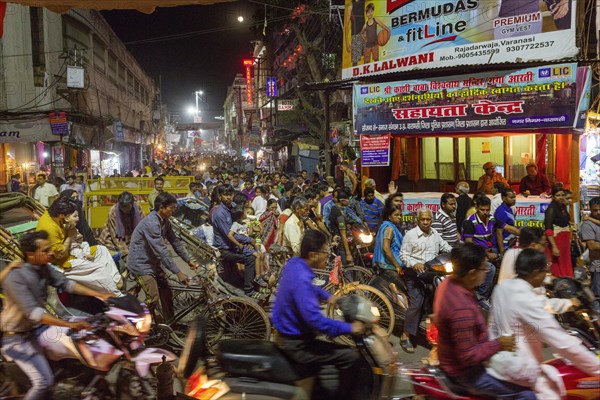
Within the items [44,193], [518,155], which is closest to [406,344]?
[518,155]

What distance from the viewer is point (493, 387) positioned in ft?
11.6

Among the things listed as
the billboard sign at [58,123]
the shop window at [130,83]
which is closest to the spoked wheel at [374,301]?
the billboard sign at [58,123]

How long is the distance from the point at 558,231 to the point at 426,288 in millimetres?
3480

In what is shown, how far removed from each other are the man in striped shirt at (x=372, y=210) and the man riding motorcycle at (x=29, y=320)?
672 centimetres

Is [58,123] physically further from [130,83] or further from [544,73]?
[130,83]

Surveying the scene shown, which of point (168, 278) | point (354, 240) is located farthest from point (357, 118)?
point (168, 278)

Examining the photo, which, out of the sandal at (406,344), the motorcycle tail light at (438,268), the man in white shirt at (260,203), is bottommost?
the sandal at (406,344)

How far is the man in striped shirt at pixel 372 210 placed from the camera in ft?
33.8

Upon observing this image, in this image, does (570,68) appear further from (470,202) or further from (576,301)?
(576,301)

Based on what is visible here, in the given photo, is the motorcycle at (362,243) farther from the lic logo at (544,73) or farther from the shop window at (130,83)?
the shop window at (130,83)

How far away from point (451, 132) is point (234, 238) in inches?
296

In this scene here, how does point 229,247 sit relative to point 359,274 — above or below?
above

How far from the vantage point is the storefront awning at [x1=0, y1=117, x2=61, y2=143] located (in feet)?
77.7

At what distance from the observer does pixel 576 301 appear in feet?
15.5
